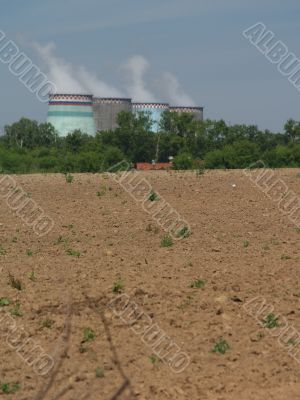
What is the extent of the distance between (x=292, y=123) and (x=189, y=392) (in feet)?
222

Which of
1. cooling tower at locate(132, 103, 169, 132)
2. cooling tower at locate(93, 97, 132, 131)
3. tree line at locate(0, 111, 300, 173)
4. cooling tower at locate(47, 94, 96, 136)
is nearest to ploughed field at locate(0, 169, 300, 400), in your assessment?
tree line at locate(0, 111, 300, 173)

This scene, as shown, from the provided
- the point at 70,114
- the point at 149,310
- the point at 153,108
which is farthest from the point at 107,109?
the point at 149,310

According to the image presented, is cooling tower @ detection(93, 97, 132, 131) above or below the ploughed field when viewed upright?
above

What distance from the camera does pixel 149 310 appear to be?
11.2 metres

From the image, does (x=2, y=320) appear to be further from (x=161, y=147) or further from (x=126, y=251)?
(x=161, y=147)

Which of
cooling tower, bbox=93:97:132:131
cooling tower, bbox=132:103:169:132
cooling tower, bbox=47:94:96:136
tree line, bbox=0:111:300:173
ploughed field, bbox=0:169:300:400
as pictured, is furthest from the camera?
cooling tower, bbox=132:103:169:132

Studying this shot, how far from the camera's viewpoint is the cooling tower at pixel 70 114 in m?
82.5

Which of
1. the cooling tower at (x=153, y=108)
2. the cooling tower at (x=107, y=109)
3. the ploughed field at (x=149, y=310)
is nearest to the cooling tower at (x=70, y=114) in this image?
the cooling tower at (x=107, y=109)

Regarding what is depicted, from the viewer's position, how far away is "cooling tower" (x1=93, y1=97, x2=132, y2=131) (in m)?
99.1

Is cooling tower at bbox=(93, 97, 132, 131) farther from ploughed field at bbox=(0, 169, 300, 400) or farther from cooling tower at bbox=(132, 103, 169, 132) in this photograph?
ploughed field at bbox=(0, 169, 300, 400)

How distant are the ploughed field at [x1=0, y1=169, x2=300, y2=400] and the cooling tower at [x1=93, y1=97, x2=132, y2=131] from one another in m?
81.3

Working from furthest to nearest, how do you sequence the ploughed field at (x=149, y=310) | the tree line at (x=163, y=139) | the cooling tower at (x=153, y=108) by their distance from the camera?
the cooling tower at (x=153, y=108) < the tree line at (x=163, y=139) < the ploughed field at (x=149, y=310)

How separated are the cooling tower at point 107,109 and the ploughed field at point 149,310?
81.3 meters

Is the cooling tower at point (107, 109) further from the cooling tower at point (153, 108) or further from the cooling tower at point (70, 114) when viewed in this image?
the cooling tower at point (70, 114)
